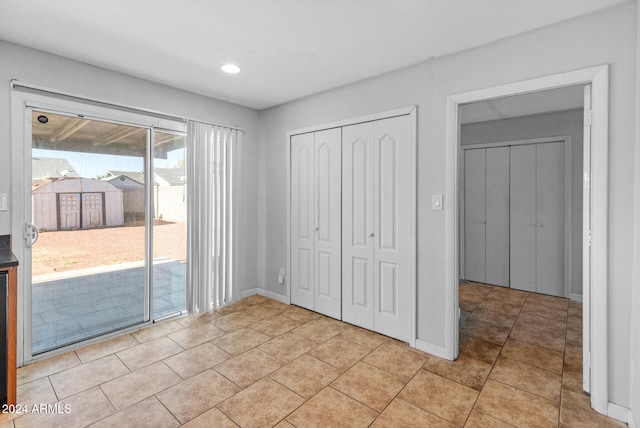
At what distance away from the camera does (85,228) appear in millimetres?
2986

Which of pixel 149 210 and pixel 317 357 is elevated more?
pixel 149 210

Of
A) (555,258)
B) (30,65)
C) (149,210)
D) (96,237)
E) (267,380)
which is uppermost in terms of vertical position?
(30,65)

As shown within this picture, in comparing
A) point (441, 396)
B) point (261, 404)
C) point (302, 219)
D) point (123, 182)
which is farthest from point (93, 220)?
point (441, 396)

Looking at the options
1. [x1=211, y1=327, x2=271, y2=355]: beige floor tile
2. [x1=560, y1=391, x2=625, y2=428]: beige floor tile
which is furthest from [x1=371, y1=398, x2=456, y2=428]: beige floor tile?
[x1=211, y1=327, x2=271, y2=355]: beige floor tile

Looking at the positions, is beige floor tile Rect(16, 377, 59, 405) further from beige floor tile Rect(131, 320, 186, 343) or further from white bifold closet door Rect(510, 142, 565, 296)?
white bifold closet door Rect(510, 142, 565, 296)

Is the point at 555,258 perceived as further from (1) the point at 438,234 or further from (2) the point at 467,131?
(1) the point at 438,234

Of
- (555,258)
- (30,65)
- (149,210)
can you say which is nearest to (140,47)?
(30,65)

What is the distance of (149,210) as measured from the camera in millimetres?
3393

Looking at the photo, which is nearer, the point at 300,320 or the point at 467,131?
the point at 300,320

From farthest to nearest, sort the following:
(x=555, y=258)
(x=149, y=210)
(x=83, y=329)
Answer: (x=555, y=258)
(x=149, y=210)
(x=83, y=329)

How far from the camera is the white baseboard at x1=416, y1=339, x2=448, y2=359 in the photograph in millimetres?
2755

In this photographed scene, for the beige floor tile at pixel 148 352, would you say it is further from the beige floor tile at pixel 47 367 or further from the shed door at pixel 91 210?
the shed door at pixel 91 210

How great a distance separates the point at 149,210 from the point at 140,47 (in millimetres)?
1564

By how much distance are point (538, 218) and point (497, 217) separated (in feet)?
1.75
